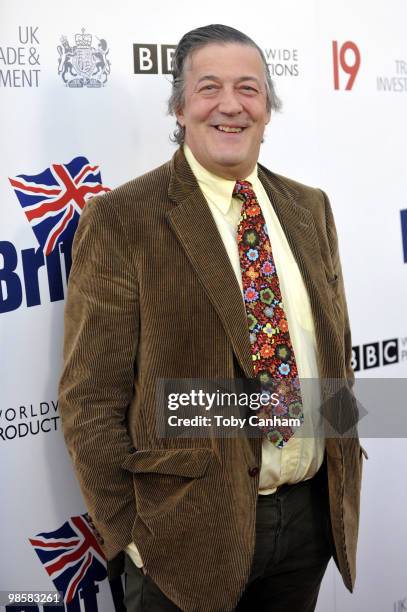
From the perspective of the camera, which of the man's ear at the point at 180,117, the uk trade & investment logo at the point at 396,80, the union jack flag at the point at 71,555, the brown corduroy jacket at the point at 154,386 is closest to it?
the brown corduroy jacket at the point at 154,386

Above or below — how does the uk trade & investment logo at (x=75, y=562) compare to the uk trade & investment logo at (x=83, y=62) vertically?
below

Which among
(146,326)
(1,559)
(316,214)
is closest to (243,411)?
(146,326)

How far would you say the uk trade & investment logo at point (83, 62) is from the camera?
2.22m

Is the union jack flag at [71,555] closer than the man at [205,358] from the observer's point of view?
No

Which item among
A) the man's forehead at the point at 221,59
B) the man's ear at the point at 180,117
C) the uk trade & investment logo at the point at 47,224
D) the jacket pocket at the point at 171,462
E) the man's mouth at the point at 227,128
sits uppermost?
the man's forehead at the point at 221,59

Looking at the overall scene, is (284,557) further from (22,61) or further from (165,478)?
(22,61)

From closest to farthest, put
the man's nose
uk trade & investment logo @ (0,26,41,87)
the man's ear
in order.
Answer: the man's nose
the man's ear
uk trade & investment logo @ (0,26,41,87)

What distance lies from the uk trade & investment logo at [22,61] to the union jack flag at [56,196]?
23 centimetres

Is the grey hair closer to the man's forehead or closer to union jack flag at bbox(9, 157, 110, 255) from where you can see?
the man's forehead

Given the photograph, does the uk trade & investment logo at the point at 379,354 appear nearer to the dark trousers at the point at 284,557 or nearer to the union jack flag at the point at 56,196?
the dark trousers at the point at 284,557

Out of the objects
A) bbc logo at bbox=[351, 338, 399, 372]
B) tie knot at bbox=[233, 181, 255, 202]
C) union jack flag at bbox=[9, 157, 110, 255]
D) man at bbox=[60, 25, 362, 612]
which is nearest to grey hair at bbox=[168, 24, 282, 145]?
man at bbox=[60, 25, 362, 612]

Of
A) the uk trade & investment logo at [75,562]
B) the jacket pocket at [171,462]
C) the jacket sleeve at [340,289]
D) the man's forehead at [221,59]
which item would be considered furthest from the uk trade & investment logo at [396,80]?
the uk trade & investment logo at [75,562]

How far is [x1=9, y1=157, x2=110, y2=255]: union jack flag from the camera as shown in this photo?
7.22 ft

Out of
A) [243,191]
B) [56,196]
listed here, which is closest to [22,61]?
[56,196]
